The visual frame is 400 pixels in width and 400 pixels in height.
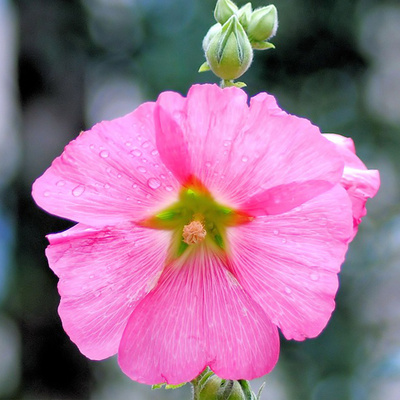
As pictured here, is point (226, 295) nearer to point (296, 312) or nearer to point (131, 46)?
point (296, 312)

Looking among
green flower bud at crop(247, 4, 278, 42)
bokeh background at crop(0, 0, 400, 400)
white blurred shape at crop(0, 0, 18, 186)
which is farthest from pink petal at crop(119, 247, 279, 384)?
white blurred shape at crop(0, 0, 18, 186)

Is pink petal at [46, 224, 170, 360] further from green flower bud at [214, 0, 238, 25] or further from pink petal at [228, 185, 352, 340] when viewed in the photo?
green flower bud at [214, 0, 238, 25]

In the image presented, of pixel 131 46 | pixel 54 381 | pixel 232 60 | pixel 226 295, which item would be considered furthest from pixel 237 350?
pixel 131 46

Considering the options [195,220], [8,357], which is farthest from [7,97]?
[195,220]

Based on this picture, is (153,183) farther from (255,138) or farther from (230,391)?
(230,391)

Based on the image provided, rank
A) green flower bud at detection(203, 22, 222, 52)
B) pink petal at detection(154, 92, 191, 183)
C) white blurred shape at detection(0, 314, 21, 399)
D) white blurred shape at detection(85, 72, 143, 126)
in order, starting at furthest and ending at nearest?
white blurred shape at detection(85, 72, 143, 126) → white blurred shape at detection(0, 314, 21, 399) → green flower bud at detection(203, 22, 222, 52) → pink petal at detection(154, 92, 191, 183)

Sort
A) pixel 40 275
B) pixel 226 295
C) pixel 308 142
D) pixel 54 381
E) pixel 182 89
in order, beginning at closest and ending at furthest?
pixel 308 142
pixel 226 295
pixel 54 381
pixel 40 275
pixel 182 89

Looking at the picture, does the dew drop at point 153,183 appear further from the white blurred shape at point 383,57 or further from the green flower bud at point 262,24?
the white blurred shape at point 383,57

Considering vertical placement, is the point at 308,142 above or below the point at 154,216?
above
